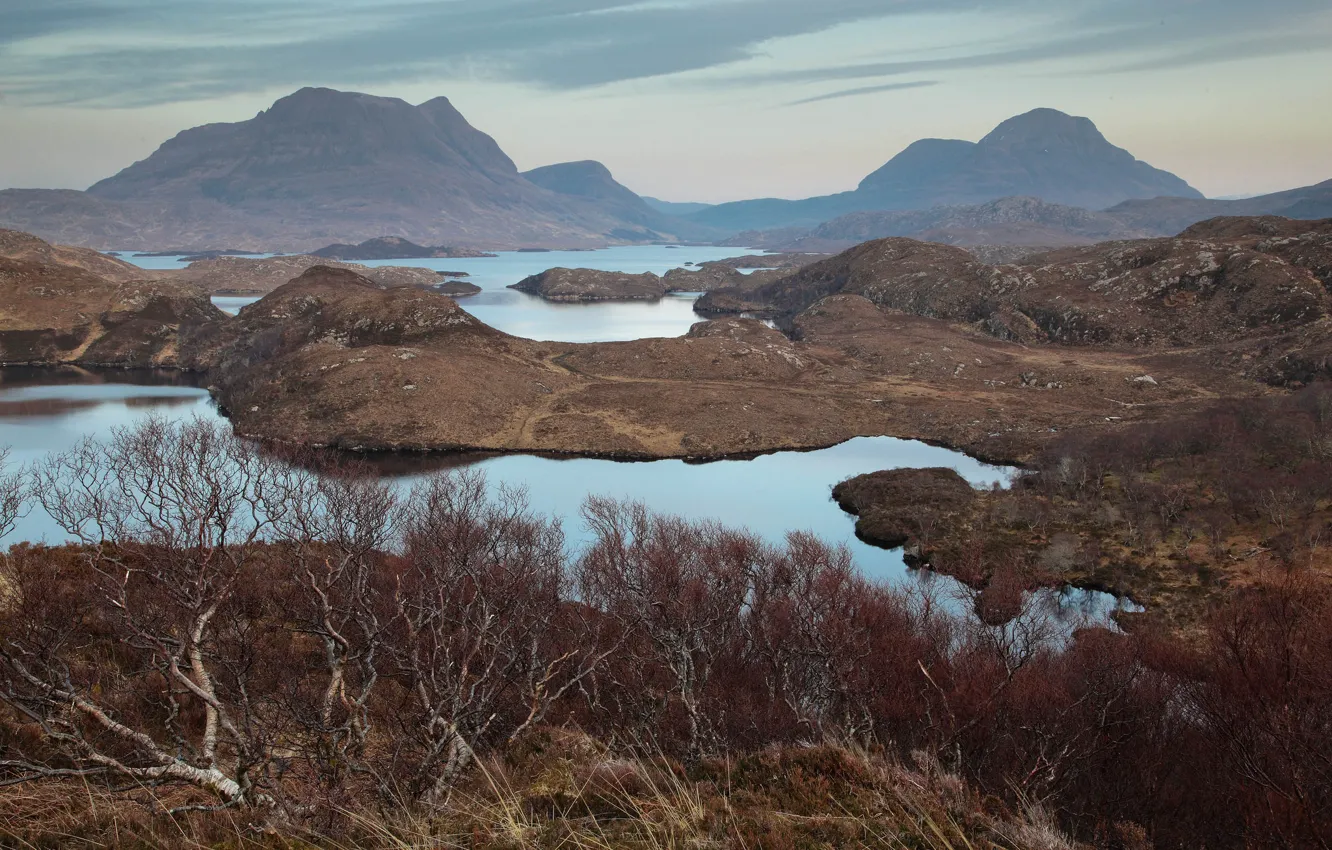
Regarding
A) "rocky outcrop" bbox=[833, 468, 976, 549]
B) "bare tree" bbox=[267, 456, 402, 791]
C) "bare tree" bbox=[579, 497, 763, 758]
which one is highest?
"bare tree" bbox=[267, 456, 402, 791]

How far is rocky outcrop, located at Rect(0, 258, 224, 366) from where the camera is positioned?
131875 mm

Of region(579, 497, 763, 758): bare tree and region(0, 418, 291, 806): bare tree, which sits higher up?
region(0, 418, 291, 806): bare tree

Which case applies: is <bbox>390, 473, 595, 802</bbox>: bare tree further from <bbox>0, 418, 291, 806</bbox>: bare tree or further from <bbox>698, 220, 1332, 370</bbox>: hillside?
<bbox>698, 220, 1332, 370</bbox>: hillside

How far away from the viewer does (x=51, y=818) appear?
37.1 ft

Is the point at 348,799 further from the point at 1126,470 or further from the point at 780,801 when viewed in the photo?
the point at 1126,470

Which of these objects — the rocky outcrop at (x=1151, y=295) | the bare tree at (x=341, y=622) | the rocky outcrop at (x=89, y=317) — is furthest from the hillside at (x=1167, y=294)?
the rocky outcrop at (x=89, y=317)

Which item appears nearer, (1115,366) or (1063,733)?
(1063,733)

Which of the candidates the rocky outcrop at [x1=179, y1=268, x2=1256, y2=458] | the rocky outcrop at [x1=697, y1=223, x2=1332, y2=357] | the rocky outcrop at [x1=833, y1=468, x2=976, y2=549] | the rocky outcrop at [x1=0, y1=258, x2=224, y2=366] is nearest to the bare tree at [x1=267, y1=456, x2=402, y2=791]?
the rocky outcrop at [x1=833, y1=468, x2=976, y2=549]

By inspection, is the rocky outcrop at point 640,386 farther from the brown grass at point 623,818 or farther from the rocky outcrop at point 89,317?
the brown grass at point 623,818

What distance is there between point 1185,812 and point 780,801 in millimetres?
14859

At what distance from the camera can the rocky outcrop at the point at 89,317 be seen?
131875 millimetres

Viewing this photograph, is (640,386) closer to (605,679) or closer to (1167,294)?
(605,679)

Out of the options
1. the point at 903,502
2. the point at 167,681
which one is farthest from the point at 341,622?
the point at 903,502

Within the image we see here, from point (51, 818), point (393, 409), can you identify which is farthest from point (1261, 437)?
point (393, 409)
